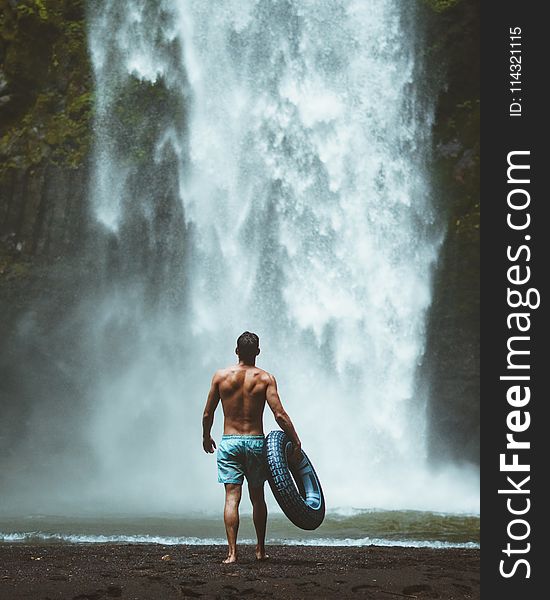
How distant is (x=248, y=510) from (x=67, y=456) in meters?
8.45

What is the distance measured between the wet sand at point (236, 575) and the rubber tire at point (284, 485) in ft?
1.18

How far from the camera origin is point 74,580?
215 inches

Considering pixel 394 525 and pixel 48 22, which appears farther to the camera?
pixel 48 22

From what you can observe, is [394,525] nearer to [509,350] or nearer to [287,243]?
[509,350]

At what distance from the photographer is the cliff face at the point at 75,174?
804 inches

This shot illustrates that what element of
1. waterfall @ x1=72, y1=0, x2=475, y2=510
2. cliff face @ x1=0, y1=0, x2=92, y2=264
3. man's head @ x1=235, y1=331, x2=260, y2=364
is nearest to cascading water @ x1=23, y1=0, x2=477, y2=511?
waterfall @ x1=72, y1=0, x2=475, y2=510

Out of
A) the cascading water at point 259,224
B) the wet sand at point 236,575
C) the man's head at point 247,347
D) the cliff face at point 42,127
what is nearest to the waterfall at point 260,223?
the cascading water at point 259,224

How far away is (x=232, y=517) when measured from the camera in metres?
6.17

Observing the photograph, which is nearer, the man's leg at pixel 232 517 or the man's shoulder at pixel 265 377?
the man's leg at pixel 232 517

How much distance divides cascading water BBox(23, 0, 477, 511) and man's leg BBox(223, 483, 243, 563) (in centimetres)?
1233

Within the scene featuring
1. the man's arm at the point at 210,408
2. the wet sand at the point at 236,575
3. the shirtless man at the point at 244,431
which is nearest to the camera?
the wet sand at the point at 236,575

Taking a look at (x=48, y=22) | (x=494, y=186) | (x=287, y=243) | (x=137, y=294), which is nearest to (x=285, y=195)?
(x=287, y=243)

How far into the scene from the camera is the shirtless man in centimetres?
624

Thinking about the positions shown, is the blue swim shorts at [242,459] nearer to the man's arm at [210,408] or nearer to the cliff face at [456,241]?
the man's arm at [210,408]
